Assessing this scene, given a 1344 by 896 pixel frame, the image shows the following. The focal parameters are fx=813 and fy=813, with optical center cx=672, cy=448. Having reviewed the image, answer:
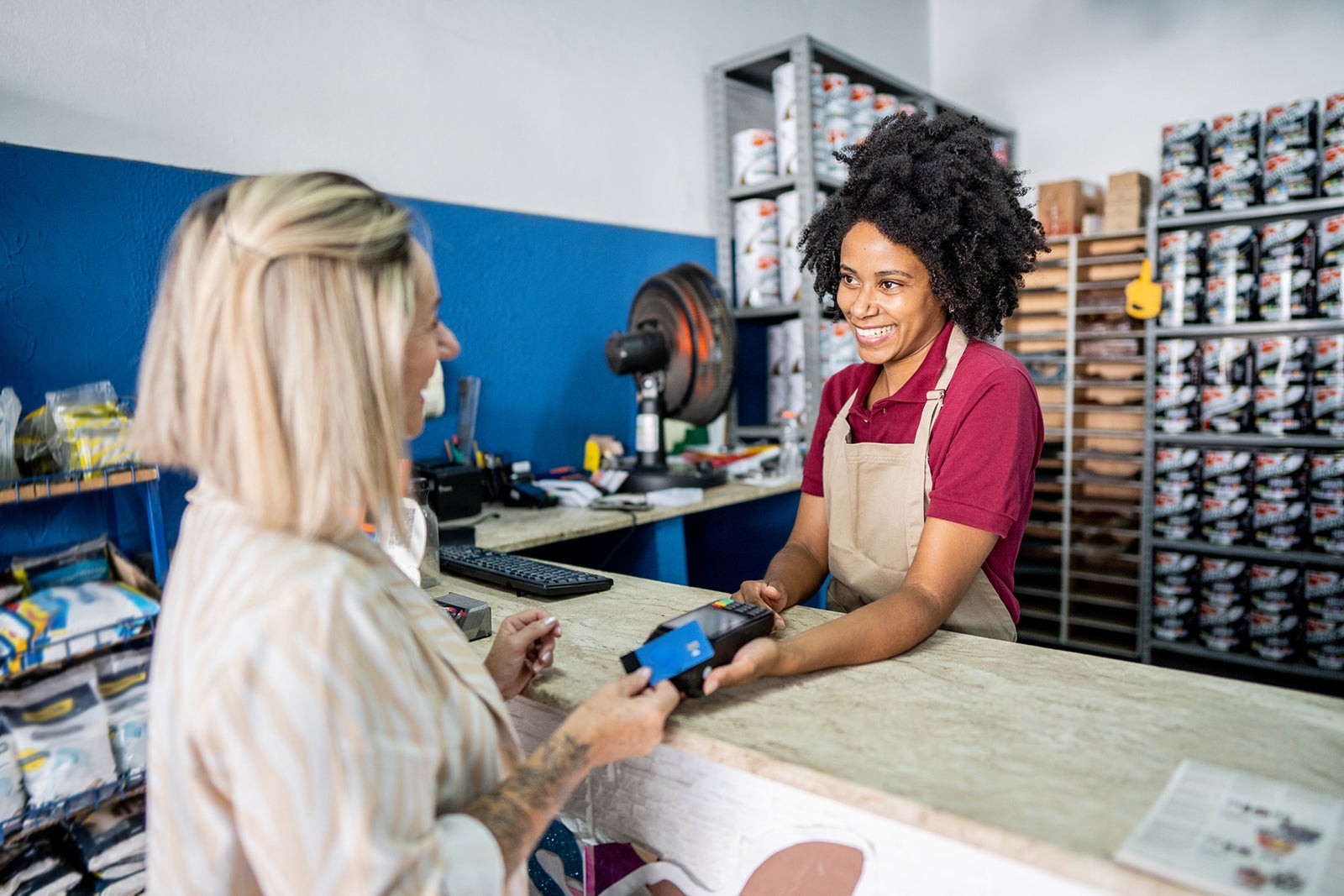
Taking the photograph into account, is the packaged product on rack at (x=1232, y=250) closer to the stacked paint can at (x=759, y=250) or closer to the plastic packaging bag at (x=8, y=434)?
the stacked paint can at (x=759, y=250)

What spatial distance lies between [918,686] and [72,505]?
185cm

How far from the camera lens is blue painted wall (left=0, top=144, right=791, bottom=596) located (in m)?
1.79

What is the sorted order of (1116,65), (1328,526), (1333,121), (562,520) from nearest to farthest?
(562,520) < (1333,121) < (1328,526) < (1116,65)

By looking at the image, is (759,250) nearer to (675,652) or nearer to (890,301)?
(890,301)

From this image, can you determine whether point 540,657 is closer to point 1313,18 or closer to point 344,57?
point 344,57

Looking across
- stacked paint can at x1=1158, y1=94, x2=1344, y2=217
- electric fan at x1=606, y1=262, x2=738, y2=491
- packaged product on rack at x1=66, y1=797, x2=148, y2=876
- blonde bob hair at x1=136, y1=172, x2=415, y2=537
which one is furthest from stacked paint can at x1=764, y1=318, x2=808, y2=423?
blonde bob hair at x1=136, y1=172, x2=415, y2=537

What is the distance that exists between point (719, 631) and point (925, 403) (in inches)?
27.9

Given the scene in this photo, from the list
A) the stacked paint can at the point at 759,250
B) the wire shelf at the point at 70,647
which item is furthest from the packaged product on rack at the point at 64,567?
the stacked paint can at the point at 759,250

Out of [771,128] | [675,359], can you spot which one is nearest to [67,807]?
[675,359]

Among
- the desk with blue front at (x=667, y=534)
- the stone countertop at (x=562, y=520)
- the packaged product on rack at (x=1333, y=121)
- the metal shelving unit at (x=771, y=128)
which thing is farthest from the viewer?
the metal shelving unit at (x=771, y=128)

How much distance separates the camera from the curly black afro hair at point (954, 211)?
1555 millimetres

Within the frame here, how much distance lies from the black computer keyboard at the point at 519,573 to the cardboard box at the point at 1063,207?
327 centimetres

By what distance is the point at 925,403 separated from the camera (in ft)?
4.91

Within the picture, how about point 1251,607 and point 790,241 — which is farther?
point 1251,607
